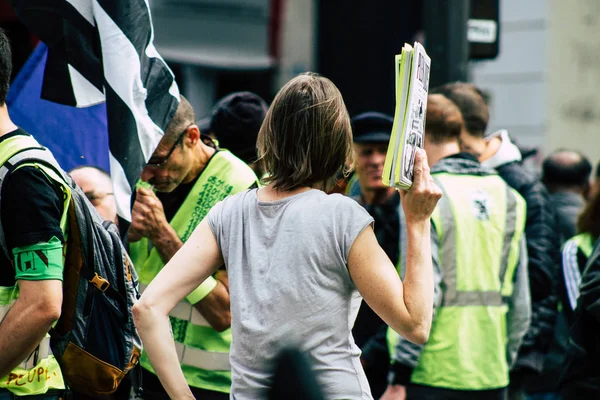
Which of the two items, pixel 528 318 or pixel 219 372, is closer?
pixel 219 372

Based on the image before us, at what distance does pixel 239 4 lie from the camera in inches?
607

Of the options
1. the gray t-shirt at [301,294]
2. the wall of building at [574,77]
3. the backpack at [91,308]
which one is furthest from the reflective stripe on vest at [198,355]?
the wall of building at [574,77]

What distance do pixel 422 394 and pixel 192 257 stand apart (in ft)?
6.19

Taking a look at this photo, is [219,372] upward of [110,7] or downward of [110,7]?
downward

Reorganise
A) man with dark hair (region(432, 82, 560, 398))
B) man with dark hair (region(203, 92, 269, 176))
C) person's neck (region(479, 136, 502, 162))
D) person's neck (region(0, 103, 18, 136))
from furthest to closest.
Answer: person's neck (region(479, 136, 502, 162)) → man with dark hair (region(432, 82, 560, 398)) → man with dark hair (region(203, 92, 269, 176)) → person's neck (region(0, 103, 18, 136))

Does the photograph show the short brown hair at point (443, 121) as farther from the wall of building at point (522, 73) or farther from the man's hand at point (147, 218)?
the wall of building at point (522, 73)

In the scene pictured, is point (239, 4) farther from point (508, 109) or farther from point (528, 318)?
point (528, 318)

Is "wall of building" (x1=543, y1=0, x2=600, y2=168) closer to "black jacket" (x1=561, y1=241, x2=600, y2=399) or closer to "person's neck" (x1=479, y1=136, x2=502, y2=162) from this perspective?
"person's neck" (x1=479, y1=136, x2=502, y2=162)

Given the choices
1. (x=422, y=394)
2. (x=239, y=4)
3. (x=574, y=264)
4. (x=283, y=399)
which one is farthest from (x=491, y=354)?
(x=239, y=4)

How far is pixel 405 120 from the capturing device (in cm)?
253

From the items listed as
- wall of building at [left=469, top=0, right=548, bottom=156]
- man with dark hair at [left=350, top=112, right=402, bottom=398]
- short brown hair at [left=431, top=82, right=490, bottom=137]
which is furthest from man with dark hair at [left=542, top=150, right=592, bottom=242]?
wall of building at [left=469, top=0, right=548, bottom=156]

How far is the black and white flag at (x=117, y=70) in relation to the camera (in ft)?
11.5

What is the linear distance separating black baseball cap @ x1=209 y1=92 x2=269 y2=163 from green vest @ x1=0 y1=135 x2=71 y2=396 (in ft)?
6.48

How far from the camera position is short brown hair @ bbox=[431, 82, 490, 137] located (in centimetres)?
481
